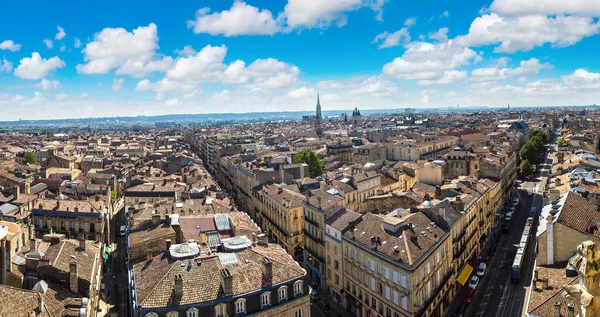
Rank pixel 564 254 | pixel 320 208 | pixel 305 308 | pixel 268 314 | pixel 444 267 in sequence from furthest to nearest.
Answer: pixel 320 208
pixel 444 267
pixel 564 254
pixel 305 308
pixel 268 314

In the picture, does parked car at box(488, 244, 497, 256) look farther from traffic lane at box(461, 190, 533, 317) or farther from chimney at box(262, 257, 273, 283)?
chimney at box(262, 257, 273, 283)

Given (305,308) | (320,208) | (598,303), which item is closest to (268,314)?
(305,308)

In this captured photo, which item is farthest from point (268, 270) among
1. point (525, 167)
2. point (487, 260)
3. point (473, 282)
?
point (525, 167)

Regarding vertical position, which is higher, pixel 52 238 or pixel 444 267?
pixel 52 238

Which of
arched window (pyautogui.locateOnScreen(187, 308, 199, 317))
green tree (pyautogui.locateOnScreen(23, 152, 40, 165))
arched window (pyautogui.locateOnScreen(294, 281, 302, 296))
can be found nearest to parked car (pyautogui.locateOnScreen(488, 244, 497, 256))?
arched window (pyautogui.locateOnScreen(294, 281, 302, 296))

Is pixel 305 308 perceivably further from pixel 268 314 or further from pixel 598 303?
pixel 598 303

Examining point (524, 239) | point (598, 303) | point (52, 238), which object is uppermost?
point (598, 303)

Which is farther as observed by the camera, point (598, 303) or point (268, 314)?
point (268, 314)
